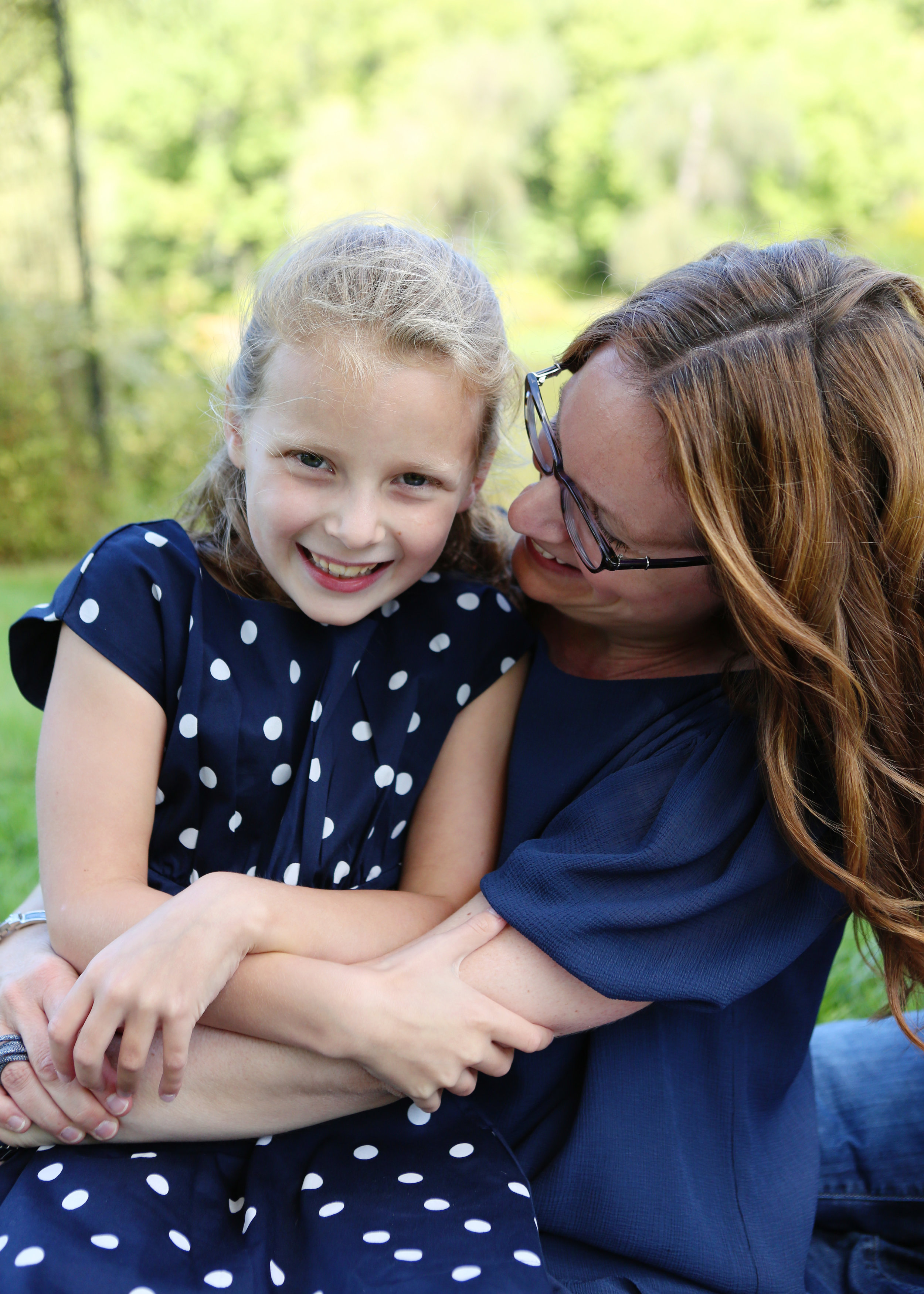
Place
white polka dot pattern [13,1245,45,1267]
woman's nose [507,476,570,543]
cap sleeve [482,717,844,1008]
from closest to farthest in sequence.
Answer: white polka dot pattern [13,1245,45,1267], cap sleeve [482,717,844,1008], woman's nose [507,476,570,543]

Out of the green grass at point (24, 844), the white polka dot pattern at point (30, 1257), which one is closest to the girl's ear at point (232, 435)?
the white polka dot pattern at point (30, 1257)

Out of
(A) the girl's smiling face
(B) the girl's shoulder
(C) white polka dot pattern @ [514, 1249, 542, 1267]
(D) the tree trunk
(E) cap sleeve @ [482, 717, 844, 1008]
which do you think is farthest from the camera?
(D) the tree trunk

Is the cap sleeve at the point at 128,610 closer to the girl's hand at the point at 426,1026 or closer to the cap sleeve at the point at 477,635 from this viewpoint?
the cap sleeve at the point at 477,635

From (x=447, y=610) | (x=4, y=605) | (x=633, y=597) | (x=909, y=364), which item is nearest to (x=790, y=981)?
(x=633, y=597)

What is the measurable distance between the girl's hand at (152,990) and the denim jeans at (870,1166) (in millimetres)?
1115

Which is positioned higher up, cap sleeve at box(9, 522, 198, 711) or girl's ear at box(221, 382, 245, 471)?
girl's ear at box(221, 382, 245, 471)

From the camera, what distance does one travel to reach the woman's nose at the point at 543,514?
67.7 inches

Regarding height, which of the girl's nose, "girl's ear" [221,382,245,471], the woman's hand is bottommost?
the woman's hand

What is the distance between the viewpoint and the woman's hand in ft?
4.86

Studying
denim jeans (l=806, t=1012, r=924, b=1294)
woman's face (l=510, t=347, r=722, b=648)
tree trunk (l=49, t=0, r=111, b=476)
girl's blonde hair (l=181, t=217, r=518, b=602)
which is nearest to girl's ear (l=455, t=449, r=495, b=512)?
girl's blonde hair (l=181, t=217, r=518, b=602)

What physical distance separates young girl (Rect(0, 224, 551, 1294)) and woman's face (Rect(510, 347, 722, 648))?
0.15 meters

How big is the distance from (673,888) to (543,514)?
0.60m

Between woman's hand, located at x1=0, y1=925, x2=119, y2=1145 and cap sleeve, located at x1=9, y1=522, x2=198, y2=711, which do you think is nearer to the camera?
woman's hand, located at x1=0, y1=925, x2=119, y2=1145

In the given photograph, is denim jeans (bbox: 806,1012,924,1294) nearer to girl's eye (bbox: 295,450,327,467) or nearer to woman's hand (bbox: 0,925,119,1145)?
woman's hand (bbox: 0,925,119,1145)
